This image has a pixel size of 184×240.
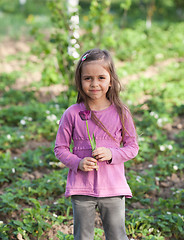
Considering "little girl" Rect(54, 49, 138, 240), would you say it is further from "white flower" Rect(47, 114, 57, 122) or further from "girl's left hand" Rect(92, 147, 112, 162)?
"white flower" Rect(47, 114, 57, 122)

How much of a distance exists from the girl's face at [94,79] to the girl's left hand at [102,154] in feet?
1.04

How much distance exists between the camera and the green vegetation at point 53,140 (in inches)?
106

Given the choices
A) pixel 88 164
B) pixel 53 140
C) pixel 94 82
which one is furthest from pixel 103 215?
pixel 53 140

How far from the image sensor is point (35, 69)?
7.29 metres

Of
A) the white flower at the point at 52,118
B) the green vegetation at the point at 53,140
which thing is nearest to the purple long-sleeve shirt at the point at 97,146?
the green vegetation at the point at 53,140

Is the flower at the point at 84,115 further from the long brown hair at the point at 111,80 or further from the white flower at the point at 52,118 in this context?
the white flower at the point at 52,118

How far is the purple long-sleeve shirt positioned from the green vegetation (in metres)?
0.52

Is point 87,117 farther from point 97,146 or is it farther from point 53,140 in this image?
point 53,140

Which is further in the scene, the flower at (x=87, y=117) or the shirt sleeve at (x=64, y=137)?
the shirt sleeve at (x=64, y=137)

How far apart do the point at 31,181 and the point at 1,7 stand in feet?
52.7

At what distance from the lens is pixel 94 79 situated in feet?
5.90

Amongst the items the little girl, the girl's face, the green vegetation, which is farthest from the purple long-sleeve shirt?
the green vegetation

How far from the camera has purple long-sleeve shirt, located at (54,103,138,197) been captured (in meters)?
1.77

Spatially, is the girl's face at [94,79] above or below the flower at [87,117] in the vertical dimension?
above
